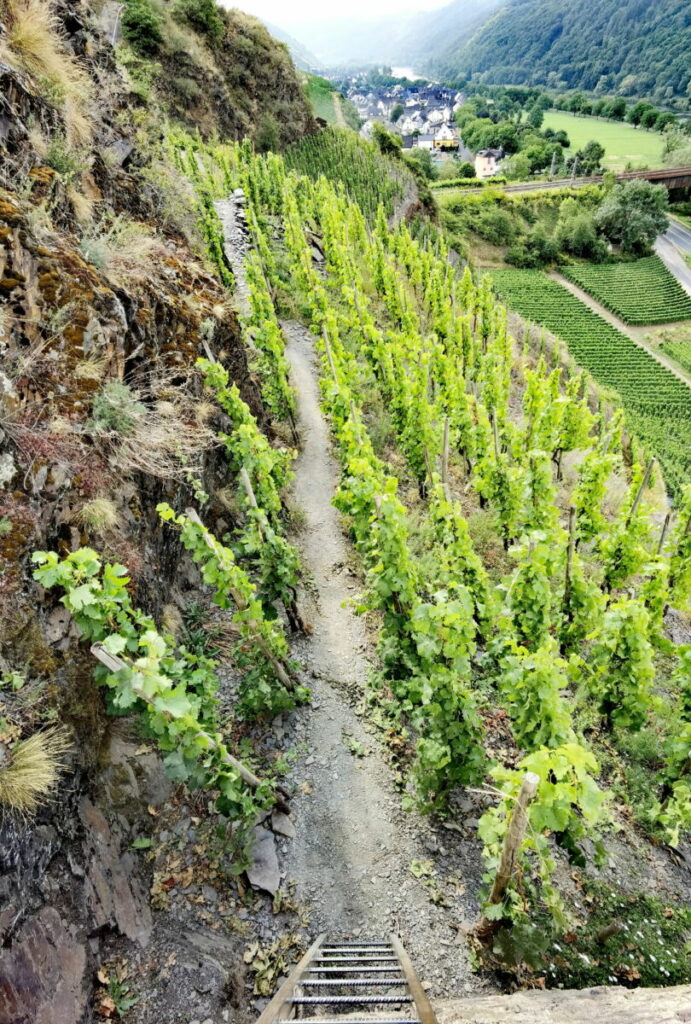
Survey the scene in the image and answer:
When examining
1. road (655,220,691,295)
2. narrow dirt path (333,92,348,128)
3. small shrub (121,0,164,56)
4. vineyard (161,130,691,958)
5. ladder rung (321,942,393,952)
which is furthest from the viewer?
narrow dirt path (333,92,348,128)

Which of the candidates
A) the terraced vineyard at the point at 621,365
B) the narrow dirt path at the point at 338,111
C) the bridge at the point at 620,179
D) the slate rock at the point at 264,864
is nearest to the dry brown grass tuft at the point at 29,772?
the slate rock at the point at 264,864

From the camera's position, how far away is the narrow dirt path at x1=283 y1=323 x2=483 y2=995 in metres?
5.44

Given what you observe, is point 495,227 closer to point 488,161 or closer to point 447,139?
point 488,161

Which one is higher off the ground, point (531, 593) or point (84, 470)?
point (84, 470)

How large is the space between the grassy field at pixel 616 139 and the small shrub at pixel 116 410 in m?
102

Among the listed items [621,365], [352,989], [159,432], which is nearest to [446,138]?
[621,365]

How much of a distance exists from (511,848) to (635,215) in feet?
231

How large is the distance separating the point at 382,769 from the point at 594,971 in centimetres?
286

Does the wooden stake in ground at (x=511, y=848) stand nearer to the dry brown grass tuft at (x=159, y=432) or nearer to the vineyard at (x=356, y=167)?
the dry brown grass tuft at (x=159, y=432)

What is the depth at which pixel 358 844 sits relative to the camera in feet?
20.2

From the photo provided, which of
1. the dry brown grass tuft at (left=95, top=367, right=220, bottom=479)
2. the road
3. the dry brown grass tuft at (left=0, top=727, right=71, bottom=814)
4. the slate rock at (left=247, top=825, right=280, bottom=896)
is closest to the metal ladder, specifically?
the slate rock at (left=247, top=825, right=280, bottom=896)

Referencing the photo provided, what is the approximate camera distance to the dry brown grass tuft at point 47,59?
26.7 ft

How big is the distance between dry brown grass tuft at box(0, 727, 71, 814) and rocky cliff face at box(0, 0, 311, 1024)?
12 cm

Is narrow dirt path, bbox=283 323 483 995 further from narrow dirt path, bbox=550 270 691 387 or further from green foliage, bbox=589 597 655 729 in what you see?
narrow dirt path, bbox=550 270 691 387
